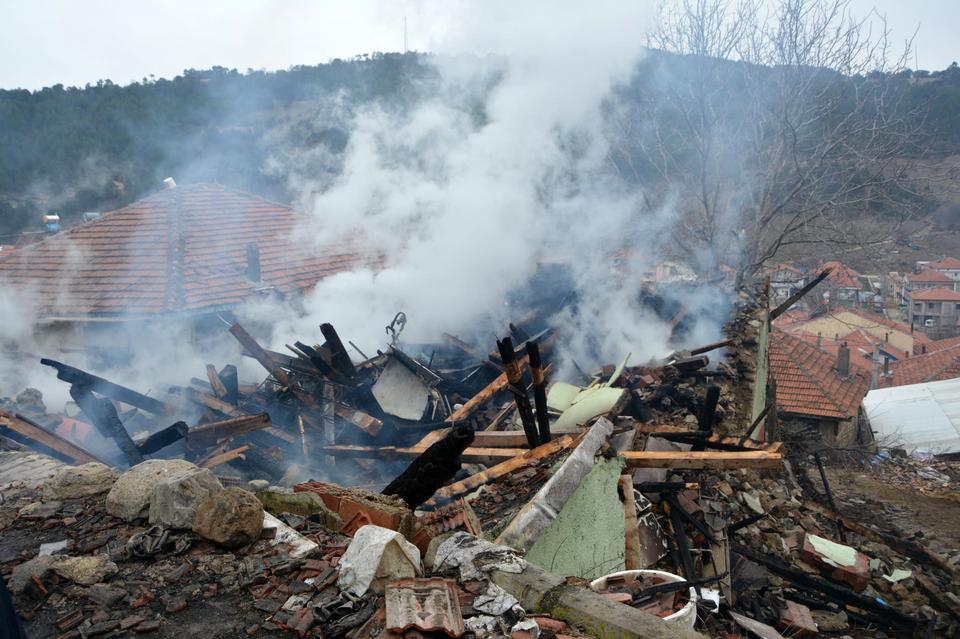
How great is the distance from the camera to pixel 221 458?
676cm

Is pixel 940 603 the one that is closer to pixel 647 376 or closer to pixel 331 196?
pixel 647 376

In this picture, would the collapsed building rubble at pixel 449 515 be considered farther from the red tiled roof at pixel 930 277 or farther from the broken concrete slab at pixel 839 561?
the red tiled roof at pixel 930 277

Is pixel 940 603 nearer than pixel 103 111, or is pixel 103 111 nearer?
pixel 940 603

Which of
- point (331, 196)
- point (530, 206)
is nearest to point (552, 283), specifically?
point (530, 206)

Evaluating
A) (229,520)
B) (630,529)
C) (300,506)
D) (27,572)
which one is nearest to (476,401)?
(630,529)

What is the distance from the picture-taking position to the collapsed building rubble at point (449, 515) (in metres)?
→ 2.75

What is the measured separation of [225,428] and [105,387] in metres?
1.67

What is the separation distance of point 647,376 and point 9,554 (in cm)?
661

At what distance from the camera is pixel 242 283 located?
1284 cm

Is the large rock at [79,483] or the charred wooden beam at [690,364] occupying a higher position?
the large rock at [79,483]

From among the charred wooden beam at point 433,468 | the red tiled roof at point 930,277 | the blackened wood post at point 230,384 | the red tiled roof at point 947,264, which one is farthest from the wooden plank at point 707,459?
the red tiled roof at point 947,264

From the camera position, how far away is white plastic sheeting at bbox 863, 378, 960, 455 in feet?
62.0

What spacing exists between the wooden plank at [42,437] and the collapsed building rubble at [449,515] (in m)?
0.02

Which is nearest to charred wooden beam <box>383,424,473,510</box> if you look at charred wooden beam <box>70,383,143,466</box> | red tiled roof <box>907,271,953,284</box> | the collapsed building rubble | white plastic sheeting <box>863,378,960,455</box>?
the collapsed building rubble
